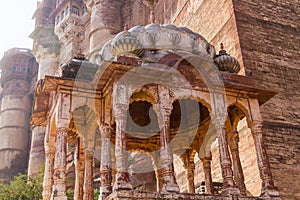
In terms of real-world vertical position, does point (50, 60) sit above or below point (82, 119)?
above

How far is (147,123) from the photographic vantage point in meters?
8.46

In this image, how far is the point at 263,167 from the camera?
644 cm

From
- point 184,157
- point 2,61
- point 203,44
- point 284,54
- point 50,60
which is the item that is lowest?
point 184,157

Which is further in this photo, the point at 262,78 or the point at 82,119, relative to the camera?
the point at 262,78

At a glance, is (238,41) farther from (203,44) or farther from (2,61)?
(2,61)

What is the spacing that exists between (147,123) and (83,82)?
87.5 inches

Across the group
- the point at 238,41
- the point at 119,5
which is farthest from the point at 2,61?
the point at 238,41

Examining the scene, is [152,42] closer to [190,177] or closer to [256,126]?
[256,126]

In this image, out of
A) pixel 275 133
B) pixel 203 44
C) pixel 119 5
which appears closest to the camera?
pixel 203 44

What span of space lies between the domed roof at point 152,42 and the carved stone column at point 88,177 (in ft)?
6.54

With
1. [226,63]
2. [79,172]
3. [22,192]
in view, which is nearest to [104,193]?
[79,172]

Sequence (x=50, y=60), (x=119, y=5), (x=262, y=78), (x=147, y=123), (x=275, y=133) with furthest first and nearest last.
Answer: (x=50, y=60)
(x=119, y=5)
(x=262, y=78)
(x=275, y=133)
(x=147, y=123)

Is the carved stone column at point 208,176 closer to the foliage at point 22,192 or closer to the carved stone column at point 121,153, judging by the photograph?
the carved stone column at point 121,153

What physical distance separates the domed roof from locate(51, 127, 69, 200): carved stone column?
5.89ft
